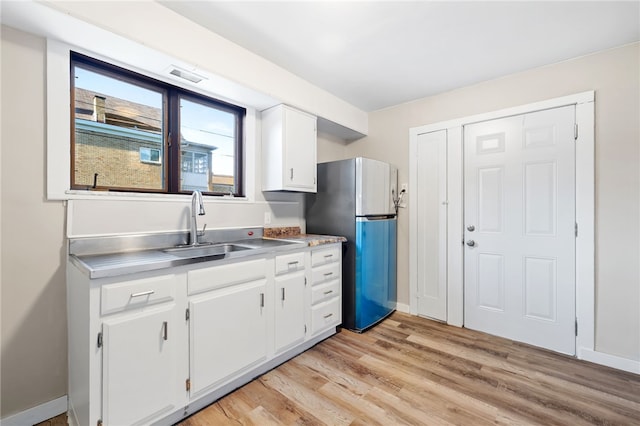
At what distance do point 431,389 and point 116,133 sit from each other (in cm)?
273

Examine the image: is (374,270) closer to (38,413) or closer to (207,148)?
(207,148)

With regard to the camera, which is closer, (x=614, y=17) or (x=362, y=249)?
(x=614, y=17)

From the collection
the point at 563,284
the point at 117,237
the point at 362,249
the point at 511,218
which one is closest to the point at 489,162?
the point at 511,218

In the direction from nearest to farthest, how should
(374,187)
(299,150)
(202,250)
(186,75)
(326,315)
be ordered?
1. (186,75)
2. (202,250)
3. (326,315)
4. (299,150)
5. (374,187)

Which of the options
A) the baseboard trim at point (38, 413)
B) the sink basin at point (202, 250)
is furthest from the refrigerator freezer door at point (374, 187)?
the baseboard trim at point (38, 413)

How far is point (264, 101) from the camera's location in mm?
2465

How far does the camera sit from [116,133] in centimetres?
191

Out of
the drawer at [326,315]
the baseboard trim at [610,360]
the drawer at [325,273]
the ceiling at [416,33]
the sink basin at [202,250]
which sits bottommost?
the baseboard trim at [610,360]

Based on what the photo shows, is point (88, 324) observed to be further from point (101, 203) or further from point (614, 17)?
point (614, 17)

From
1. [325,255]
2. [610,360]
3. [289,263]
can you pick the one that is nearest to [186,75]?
[289,263]

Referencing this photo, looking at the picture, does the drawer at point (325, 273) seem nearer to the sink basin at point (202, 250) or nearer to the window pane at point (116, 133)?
the sink basin at point (202, 250)

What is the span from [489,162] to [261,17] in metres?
2.33

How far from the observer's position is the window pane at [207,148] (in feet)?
7.44

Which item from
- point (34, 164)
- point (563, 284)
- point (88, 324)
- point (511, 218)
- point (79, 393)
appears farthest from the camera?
point (511, 218)
